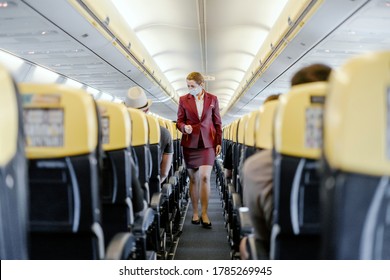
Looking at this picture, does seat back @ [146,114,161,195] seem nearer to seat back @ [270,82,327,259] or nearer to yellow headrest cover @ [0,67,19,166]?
seat back @ [270,82,327,259]

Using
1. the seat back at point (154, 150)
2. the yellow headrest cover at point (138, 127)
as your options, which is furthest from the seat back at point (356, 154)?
the seat back at point (154, 150)

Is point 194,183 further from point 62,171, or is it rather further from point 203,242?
point 62,171

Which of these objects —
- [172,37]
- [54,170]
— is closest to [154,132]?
[54,170]

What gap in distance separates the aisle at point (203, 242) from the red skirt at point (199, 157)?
788 millimetres

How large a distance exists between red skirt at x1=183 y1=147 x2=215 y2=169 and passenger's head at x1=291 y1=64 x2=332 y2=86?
3.08 meters

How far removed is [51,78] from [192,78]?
6035 mm

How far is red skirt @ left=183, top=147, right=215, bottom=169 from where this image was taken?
4957mm

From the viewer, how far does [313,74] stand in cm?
188

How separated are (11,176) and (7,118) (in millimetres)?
184

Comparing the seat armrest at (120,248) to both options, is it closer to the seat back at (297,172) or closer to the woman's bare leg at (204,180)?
the seat back at (297,172)

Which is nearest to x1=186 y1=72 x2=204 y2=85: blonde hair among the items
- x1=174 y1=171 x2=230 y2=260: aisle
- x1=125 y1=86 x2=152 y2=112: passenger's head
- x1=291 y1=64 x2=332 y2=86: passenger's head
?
x1=125 y1=86 x2=152 y2=112: passenger's head

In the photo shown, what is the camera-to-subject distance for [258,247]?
196 cm
